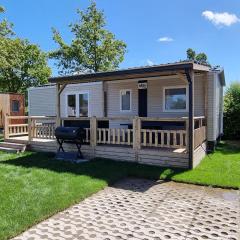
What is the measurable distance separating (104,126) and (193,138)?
11.0 feet

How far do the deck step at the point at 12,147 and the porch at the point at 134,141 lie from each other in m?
0.25

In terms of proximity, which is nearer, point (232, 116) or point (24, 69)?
point (232, 116)

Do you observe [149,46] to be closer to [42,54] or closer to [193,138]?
[42,54]

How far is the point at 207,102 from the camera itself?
10.7 m

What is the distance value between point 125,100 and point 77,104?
3.07 metres

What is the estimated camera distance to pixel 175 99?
39.1ft

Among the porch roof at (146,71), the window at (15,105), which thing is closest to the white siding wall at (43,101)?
the window at (15,105)

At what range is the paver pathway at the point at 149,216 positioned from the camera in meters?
4.23

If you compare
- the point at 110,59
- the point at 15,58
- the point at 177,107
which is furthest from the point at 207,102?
the point at 15,58

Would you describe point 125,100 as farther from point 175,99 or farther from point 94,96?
point 175,99

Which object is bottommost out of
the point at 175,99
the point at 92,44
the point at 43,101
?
the point at 175,99

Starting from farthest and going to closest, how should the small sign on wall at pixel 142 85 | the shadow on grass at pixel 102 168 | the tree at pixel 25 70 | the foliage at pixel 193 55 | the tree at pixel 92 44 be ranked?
1. the foliage at pixel 193 55
2. the tree at pixel 25 70
3. the tree at pixel 92 44
4. the small sign on wall at pixel 142 85
5. the shadow on grass at pixel 102 168

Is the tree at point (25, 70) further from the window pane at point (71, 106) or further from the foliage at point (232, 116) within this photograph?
the foliage at point (232, 116)

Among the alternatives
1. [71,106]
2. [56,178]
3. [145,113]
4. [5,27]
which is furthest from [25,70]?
[56,178]
